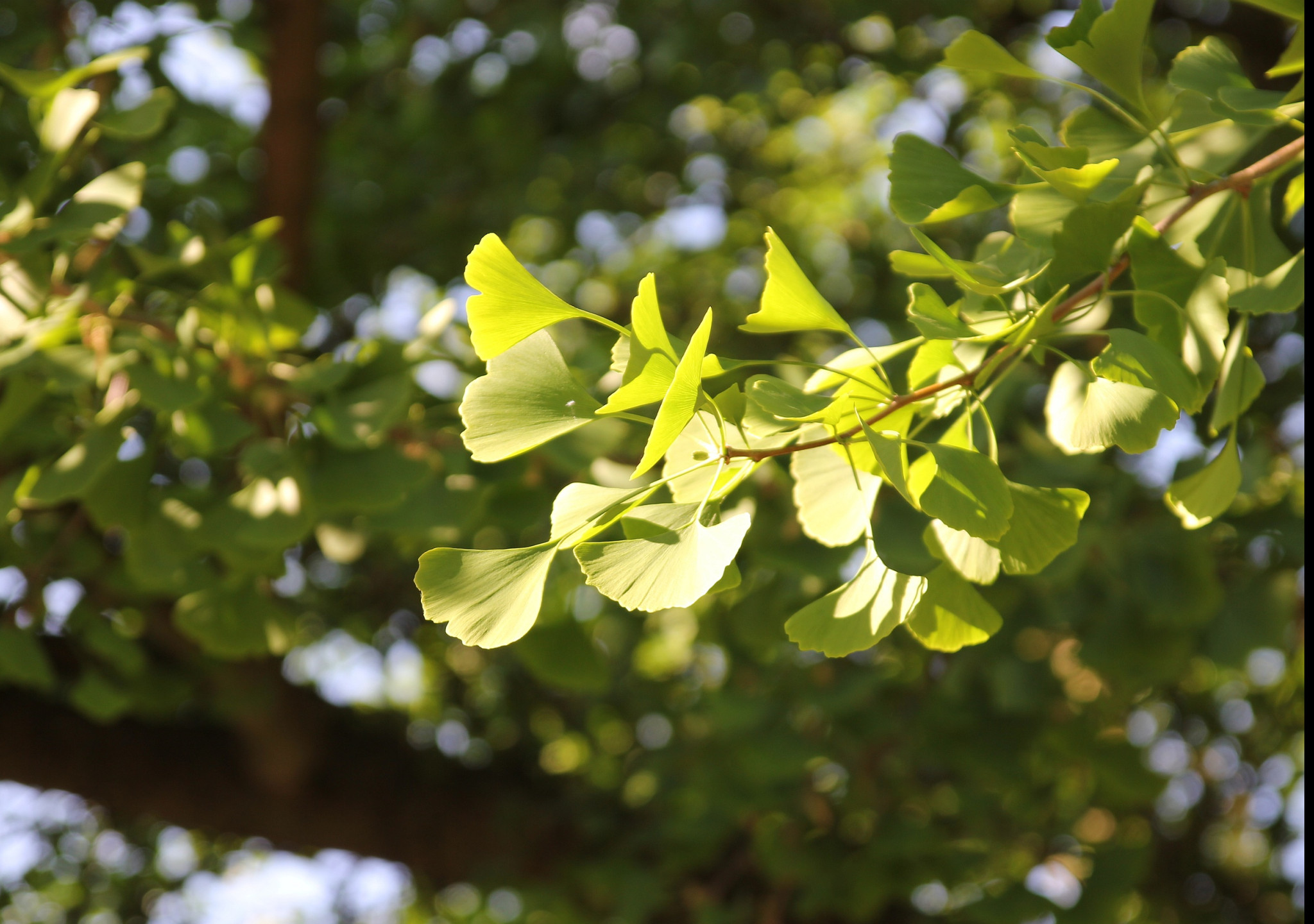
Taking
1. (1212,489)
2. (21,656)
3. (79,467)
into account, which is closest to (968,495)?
(1212,489)

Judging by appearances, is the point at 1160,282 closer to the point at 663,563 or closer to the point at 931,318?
the point at 931,318

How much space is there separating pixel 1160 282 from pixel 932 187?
114 mm

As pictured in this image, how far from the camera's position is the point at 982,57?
1.67 ft

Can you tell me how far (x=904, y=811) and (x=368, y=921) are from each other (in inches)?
57.2

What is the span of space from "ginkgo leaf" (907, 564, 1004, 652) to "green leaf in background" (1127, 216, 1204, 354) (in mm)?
140

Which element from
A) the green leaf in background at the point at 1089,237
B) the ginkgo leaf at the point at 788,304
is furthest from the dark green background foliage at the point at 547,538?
the ginkgo leaf at the point at 788,304

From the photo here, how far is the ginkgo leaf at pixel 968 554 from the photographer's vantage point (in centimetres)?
45

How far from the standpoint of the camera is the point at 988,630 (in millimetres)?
455

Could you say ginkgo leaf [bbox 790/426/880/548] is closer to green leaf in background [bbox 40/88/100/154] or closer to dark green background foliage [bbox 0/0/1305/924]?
dark green background foliage [bbox 0/0/1305/924]

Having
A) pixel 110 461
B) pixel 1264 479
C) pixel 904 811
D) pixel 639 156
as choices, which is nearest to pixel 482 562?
pixel 110 461

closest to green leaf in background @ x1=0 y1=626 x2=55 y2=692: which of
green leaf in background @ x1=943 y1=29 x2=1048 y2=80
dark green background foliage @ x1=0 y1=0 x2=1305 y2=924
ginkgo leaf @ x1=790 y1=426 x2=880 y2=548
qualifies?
dark green background foliage @ x1=0 y1=0 x2=1305 y2=924

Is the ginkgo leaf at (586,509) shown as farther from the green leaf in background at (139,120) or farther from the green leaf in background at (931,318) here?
the green leaf in background at (139,120)

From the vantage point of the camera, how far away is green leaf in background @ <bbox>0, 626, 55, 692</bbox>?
935mm

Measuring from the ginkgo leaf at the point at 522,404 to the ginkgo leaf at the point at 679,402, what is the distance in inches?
2.5
